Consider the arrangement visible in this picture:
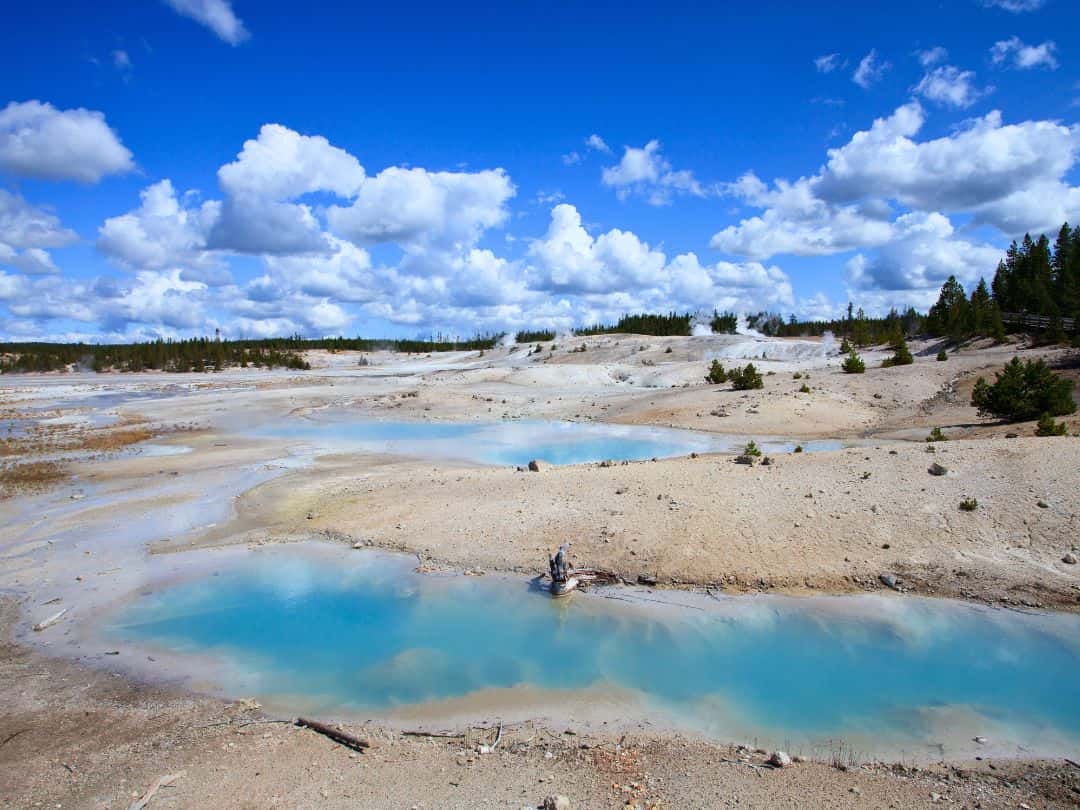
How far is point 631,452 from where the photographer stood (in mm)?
22062

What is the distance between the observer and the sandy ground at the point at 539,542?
19.9ft

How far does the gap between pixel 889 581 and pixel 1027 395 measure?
41.9 feet

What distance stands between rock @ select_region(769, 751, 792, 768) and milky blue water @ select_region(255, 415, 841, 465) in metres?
14.0

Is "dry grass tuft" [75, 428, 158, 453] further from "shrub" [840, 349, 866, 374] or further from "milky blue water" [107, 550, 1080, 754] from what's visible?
"shrub" [840, 349, 866, 374]

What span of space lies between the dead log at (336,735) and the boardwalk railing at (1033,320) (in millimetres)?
42883

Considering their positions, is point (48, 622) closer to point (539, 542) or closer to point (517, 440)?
point (539, 542)

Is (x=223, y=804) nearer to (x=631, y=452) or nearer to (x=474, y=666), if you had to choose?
(x=474, y=666)

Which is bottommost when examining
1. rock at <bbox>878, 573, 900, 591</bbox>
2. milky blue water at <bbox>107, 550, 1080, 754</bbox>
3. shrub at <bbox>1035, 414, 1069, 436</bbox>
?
milky blue water at <bbox>107, 550, 1080, 754</bbox>

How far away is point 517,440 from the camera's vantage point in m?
25.3

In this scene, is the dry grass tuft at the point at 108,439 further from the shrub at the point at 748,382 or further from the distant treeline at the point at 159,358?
the distant treeline at the point at 159,358

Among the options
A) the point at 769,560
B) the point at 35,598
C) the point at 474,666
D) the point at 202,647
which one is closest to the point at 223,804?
the point at 474,666

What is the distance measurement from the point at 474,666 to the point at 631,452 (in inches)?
558

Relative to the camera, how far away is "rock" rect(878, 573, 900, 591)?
34.0 feet

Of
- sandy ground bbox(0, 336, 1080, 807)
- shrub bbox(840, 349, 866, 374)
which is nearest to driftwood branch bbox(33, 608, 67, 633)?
sandy ground bbox(0, 336, 1080, 807)
